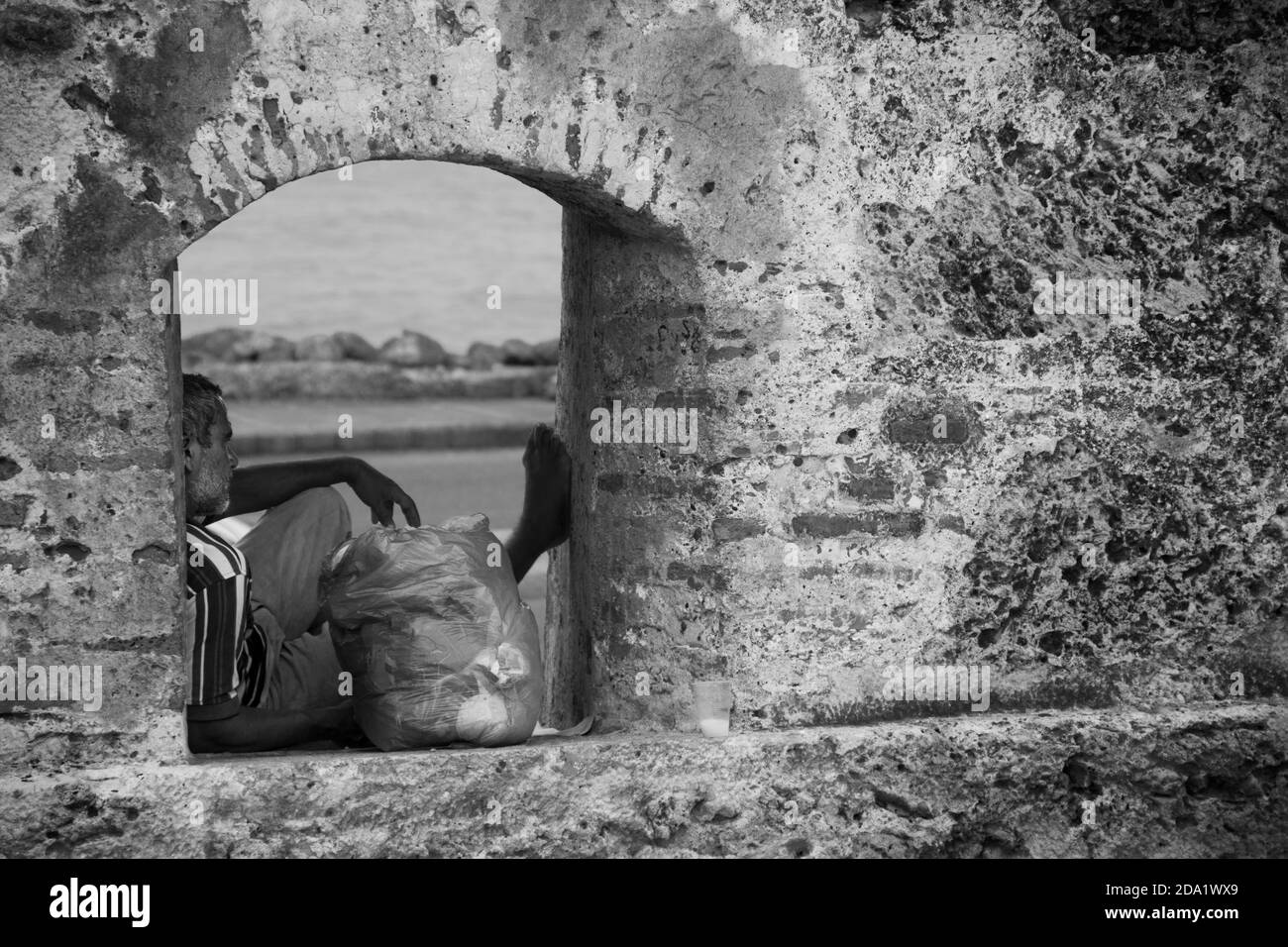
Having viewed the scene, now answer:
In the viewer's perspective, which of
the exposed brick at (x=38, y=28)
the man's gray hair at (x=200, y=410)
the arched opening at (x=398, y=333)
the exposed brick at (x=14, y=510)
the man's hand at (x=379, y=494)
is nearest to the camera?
the exposed brick at (x=38, y=28)

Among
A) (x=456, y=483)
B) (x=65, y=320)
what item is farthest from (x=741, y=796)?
(x=456, y=483)

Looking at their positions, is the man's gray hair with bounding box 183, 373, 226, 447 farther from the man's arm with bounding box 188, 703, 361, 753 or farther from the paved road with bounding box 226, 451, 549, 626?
the paved road with bounding box 226, 451, 549, 626

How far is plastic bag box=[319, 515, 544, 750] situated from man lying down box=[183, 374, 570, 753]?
0.20m

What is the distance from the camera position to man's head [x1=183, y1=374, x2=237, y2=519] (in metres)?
4.04

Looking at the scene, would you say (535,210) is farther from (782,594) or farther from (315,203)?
(782,594)

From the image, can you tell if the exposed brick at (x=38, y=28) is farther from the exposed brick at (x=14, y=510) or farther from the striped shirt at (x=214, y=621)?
the striped shirt at (x=214, y=621)

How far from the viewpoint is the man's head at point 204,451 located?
4.04 m

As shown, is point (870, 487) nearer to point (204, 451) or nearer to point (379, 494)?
point (379, 494)

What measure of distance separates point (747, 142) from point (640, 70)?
279mm

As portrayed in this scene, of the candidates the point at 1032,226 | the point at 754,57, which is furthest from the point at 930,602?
the point at 754,57

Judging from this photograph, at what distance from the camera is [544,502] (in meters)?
4.43

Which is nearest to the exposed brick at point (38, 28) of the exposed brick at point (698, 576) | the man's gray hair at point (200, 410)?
the man's gray hair at point (200, 410)

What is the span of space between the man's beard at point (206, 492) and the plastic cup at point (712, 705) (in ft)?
3.81

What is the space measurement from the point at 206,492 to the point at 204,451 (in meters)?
0.09
